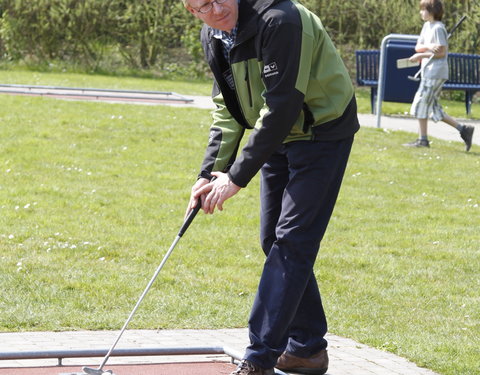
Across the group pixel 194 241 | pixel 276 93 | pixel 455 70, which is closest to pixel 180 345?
pixel 276 93

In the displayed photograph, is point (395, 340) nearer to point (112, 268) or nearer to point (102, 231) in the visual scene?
point (112, 268)

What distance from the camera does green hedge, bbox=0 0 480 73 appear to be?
2091 cm

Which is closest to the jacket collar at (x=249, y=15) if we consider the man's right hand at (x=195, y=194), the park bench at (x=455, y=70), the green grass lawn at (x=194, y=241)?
the man's right hand at (x=195, y=194)

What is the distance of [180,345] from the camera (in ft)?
16.6

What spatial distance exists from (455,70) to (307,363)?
508 inches

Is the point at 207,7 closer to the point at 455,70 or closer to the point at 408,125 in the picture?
the point at 408,125

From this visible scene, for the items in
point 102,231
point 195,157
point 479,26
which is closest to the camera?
point 102,231

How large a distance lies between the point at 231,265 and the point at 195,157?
14.6 ft

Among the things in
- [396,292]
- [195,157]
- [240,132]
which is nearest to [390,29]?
[195,157]

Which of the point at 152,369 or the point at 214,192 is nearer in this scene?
the point at 214,192

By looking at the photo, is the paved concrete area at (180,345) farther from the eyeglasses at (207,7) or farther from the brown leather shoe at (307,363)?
→ the eyeglasses at (207,7)

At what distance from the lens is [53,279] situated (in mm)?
6207

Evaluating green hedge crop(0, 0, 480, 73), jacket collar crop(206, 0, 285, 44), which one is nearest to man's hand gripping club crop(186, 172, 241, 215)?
jacket collar crop(206, 0, 285, 44)

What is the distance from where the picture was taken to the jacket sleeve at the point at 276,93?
12.7 ft
